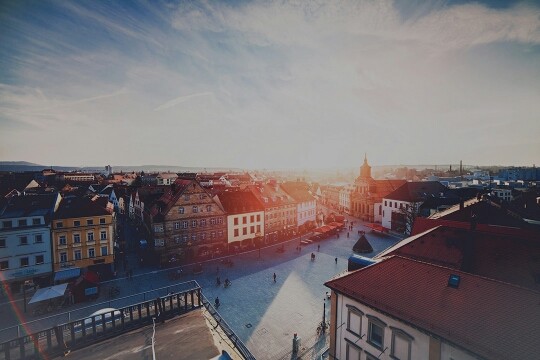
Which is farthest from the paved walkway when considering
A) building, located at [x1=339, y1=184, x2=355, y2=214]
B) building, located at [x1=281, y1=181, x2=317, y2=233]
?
building, located at [x1=339, y1=184, x2=355, y2=214]

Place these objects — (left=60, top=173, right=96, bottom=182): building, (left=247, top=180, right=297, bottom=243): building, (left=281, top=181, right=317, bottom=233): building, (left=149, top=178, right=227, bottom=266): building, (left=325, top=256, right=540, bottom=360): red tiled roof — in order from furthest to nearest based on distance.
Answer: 1. (left=60, top=173, right=96, bottom=182): building
2. (left=281, top=181, right=317, bottom=233): building
3. (left=247, top=180, right=297, bottom=243): building
4. (left=149, top=178, right=227, bottom=266): building
5. (left=325, top=256, right=540, bottom=360): red tiled roof

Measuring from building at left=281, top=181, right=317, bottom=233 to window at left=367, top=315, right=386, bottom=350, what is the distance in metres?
42.7

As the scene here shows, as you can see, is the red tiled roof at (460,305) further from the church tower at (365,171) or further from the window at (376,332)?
the church tower at (365,171)

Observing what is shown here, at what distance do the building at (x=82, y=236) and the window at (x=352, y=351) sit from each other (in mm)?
32852

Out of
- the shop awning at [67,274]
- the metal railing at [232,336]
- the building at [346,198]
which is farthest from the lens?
the building at [346,198]

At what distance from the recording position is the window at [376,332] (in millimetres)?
15078

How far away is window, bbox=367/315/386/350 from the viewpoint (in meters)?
15.1

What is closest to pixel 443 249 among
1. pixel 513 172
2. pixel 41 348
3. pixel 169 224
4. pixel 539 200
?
pixel 41 348

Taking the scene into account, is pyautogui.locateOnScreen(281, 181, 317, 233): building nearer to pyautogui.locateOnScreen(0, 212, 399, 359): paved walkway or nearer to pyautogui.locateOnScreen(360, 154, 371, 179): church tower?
pyautogui.locateOnScreen(0, 212, 399, 359): paved walkway

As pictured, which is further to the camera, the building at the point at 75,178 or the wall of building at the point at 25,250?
the building at the point at 75,178

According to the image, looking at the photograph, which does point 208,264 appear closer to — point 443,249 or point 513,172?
point 443,249

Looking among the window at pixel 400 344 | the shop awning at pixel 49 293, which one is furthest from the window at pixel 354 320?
the shop awning at pixel 49 293

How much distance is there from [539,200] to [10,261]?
82989mm

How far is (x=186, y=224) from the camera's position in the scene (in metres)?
41.0
